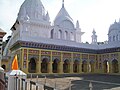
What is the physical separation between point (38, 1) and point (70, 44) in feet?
32.2

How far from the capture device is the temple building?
23.8 metres

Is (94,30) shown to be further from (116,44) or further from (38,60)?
(38,60)

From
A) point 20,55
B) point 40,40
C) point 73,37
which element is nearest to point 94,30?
point 73,37

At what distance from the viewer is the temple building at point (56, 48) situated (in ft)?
78.0

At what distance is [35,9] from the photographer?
3017 centimetres

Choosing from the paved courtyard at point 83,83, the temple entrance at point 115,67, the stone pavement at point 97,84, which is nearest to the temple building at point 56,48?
the temple entrance at point 115,67

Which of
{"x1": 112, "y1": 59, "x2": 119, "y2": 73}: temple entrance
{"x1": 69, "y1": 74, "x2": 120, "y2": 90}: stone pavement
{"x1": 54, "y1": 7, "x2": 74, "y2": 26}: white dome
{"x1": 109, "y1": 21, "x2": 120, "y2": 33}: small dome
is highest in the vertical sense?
{"x1": 54, "y1": 7, "x2": 74, "y2": 26}: white dome

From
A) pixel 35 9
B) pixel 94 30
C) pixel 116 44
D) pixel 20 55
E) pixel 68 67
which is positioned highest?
pixel 35 9

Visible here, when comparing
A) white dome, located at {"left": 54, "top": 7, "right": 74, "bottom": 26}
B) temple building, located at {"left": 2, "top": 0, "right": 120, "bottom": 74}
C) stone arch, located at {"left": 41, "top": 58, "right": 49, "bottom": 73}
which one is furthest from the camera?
white dome, located at {"left": 54, "top": 7, "right": 74, "bottom": 26}

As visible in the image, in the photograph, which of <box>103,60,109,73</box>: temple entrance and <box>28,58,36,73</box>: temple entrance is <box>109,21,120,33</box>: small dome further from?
<box>28,58,36,73</box>: temple entrance

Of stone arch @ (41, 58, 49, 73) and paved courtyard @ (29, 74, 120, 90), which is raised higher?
stone arch @ (41, 58, 49, 73)

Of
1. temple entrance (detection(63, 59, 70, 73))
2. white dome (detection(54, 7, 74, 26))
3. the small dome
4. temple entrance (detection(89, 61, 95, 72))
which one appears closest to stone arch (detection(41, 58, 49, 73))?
temple entrance (detection(63, 59, 70, 73))

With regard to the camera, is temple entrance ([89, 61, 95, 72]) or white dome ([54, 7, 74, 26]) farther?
white dome ([54, 7, 74, 26])

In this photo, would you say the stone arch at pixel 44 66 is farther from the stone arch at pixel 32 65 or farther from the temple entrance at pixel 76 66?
the temple entrance at pixel 76 66
